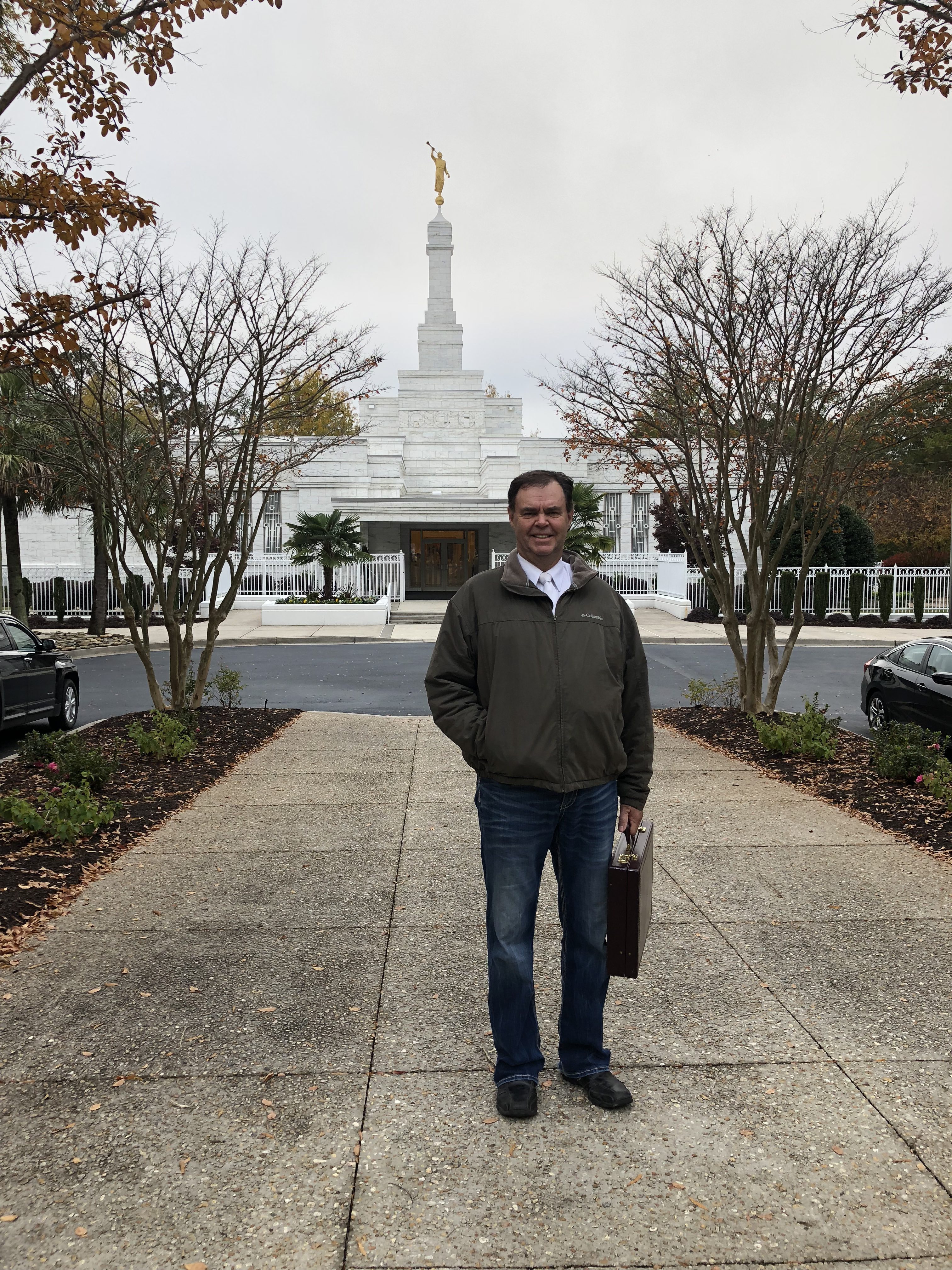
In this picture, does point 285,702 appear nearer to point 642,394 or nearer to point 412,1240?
point 642,394

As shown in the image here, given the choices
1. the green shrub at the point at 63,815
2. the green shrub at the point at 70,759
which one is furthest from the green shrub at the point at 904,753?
the green shrub at the point at 70,759

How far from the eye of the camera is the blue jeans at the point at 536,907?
3082 mm

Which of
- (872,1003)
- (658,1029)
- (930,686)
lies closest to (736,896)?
(872,1003)

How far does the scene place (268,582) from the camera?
35844mm

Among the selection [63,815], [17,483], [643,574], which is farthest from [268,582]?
[63,815]

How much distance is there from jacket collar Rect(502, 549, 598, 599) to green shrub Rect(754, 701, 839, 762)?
609 cm

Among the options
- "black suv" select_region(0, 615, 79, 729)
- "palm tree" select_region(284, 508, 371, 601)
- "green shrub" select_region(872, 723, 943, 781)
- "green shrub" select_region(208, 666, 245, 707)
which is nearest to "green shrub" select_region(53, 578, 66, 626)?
"palm tree" select_region(284, 508, 371, 601)

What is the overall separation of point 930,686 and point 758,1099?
7.43m

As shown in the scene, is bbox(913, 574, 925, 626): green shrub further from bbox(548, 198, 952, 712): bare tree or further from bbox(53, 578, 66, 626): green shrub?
bbox(53, 578, 66, 626): green shrub

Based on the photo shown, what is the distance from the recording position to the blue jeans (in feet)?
10.1

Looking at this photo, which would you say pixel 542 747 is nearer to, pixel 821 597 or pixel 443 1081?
pixel 443 1081

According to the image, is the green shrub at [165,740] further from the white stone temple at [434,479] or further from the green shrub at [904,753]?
the white stone temple at [434,479]

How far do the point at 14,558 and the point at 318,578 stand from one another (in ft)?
41.7

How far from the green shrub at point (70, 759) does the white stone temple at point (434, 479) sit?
90.0ft
